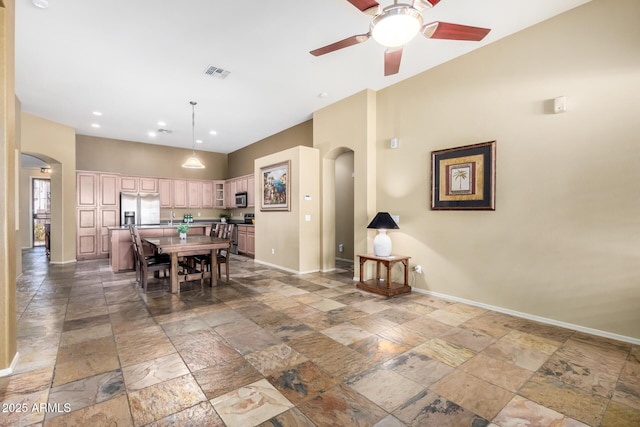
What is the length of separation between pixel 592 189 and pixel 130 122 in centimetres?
824

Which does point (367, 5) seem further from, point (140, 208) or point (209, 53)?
point (140, 208)

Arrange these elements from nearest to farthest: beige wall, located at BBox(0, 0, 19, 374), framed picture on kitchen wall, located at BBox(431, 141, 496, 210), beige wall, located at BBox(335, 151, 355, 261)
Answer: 1. beige wall, located at BBox(0, 0, 19, 374)
2. framed picture on kitchen wall, located at BBox(431, 141, 496, 210)
3. beige wall, located at BBox(335, 151, 355, 261)

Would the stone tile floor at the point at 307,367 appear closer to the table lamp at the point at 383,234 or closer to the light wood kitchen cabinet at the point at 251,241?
the table lamp at the point at 383,234

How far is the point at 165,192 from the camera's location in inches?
346

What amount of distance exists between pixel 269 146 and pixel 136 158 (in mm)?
4013

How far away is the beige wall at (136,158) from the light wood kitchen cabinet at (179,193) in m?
0.29

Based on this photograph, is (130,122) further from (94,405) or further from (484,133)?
(484,133)

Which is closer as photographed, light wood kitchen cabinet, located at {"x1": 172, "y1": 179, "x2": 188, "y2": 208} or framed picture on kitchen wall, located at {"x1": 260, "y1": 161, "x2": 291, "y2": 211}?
framed picture on kitchen wall, located at {"x1": 260, "y1": 161, "x2": 291, "y2": 211}

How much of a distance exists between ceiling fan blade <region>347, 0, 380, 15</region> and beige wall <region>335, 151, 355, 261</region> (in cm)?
479

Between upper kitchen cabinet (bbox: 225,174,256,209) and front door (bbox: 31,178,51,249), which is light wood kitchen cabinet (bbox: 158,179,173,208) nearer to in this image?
upper kitchen cabinet (bbox: 225,174,256,209)

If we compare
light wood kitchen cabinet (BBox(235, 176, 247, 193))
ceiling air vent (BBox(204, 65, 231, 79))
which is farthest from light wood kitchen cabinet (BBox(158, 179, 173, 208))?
ceiling air vent (BBox(204, 65, 231, 79))

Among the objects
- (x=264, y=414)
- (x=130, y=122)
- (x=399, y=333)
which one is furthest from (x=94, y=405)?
(x=130, y=122)

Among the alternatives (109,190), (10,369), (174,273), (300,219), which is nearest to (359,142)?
(300,219)

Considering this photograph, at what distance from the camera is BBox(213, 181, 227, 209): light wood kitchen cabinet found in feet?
32.2
